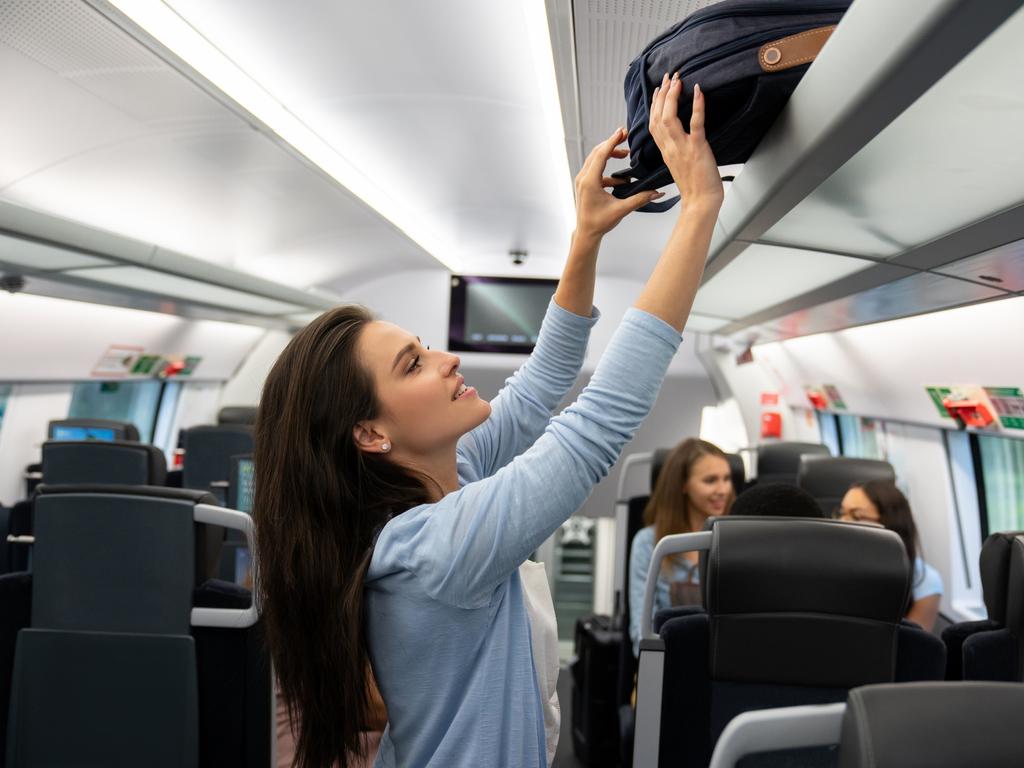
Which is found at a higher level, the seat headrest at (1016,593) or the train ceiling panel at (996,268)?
the train ceiling panel at (996,268)

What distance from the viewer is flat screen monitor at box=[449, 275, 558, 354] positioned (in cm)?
850

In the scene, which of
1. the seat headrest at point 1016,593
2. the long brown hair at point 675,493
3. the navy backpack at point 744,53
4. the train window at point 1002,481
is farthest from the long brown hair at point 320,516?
the train window at point 1002,481

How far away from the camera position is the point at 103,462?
5.37 metres

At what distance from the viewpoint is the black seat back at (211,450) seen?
6.82 meters

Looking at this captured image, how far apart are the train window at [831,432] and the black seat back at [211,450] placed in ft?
15.6

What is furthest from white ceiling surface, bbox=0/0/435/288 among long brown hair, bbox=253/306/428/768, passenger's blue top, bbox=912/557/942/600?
passenger's blue top, bbox=912/557/942/600

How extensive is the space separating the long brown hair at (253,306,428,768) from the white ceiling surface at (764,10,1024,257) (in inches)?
39.9

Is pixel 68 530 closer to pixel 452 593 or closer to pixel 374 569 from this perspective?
pixel 374 569

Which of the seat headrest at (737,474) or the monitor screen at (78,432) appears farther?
the monitor screen at (78,432)

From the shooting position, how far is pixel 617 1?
2689 millimetres

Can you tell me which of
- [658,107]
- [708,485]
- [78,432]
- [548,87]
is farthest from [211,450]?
[658,107]

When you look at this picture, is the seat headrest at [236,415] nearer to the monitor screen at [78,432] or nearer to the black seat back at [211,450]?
the monitor screen at [78,432]

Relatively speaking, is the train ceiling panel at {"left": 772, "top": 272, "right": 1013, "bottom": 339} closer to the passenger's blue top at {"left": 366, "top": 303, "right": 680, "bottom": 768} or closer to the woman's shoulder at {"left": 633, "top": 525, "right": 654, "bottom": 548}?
the woman's shoulder at {"left": 633, "top": 525, "right": 654, "bottom": 548}

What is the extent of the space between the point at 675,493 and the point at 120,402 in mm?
7003
